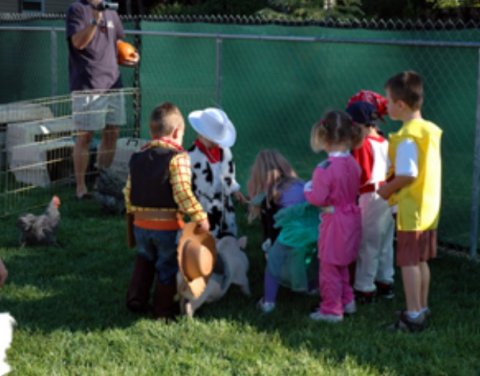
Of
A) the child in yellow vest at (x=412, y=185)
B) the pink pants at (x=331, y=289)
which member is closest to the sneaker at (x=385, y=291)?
the pink pants at (x=331, y=289)

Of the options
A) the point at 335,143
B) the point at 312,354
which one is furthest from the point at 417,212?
the point at 312,354

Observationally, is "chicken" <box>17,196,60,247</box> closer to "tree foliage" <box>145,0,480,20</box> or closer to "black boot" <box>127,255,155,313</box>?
"black boot" <box>127,255,155,313</box>

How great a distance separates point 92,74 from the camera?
8312 millimetres

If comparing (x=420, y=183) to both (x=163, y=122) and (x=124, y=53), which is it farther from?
(x=124, y=53)

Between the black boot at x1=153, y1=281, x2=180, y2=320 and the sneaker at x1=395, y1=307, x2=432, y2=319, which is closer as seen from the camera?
the sneaker at x1=395, y1=307, x2=432, y2=319

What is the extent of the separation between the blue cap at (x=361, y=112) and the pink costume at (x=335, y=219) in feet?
1.13

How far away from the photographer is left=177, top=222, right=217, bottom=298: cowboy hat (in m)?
Result: 4.75

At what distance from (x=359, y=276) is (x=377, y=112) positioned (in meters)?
1.08

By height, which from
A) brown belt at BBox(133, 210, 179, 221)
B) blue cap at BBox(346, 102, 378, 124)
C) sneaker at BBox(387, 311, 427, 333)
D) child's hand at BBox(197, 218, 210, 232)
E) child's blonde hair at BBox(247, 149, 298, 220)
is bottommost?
sneaker at BBox(387, 311, 427, 333)

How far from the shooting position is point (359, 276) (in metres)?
5.36

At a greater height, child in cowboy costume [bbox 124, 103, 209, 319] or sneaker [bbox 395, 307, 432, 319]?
child in cowboy costume [bbox 124, 103, 209, 319]

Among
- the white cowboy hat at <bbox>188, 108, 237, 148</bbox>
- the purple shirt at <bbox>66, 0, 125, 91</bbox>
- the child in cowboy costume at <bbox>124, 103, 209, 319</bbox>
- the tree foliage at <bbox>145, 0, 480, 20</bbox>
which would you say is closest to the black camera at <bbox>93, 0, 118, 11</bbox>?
the purple shirt at <bbox>66, 0, 125, 91</bbox>

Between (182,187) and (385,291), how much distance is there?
5.25ft

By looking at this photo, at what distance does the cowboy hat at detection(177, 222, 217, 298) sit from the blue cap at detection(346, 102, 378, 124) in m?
1.20
